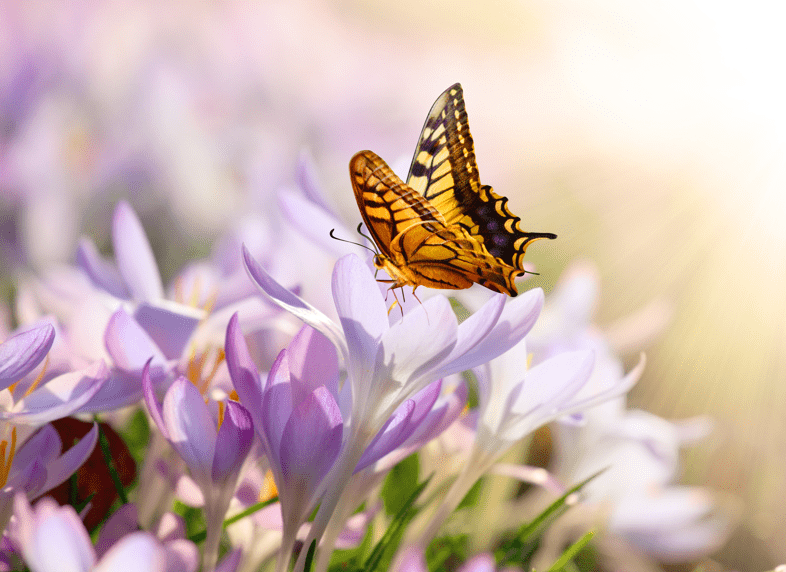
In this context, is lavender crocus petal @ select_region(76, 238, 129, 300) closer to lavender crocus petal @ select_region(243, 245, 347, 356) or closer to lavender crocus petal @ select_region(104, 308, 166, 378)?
lavender crocus petal @ select_region(104, 308, 166, 378)

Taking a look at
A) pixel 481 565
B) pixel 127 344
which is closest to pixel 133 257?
pixel 127 344

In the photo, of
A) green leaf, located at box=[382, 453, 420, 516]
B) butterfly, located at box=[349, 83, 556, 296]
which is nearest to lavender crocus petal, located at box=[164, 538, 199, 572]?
butterfly, located at box=[349, 83, 556, 296]

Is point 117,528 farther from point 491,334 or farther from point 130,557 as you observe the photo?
point 491,334

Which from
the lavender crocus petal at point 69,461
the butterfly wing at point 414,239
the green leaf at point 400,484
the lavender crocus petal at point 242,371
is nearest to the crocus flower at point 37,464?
the lavender crocus petal at point 69,461

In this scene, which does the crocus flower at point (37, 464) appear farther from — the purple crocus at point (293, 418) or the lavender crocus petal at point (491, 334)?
the lavender crocus petal at point (491, 334)

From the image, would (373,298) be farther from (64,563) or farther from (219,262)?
(219,262)

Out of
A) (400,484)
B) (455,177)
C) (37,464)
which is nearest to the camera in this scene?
(37,464)
